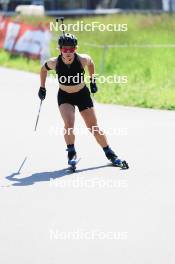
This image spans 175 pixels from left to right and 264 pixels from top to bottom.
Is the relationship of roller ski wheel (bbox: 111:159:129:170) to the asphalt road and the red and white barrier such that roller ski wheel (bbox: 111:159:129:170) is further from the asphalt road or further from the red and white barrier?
the red and white barrier

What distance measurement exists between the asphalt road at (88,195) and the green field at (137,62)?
2256 mm

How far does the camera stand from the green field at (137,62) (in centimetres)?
1596

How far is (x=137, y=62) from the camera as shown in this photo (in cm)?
2198

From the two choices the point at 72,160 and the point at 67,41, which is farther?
the point at 72,160

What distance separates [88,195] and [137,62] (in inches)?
566

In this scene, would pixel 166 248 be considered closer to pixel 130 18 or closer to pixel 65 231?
pixel 65 231

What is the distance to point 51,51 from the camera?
25469 mm

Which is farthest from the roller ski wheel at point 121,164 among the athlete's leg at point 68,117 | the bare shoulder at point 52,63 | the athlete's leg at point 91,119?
the bare shoulder at point 52,63

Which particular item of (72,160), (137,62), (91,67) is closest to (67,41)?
(91,67)

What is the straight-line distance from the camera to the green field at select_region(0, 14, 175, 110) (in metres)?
16.0

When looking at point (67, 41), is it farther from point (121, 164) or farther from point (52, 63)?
point (121, 164)

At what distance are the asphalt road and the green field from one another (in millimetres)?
2256

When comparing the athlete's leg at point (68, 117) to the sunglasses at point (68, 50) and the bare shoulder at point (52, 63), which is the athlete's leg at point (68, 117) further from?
the sunglasses at point (68, 50)

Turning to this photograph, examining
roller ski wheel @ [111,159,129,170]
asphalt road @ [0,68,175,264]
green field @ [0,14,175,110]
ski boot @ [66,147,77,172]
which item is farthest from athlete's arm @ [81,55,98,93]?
green field @ [0,14,175,110]
